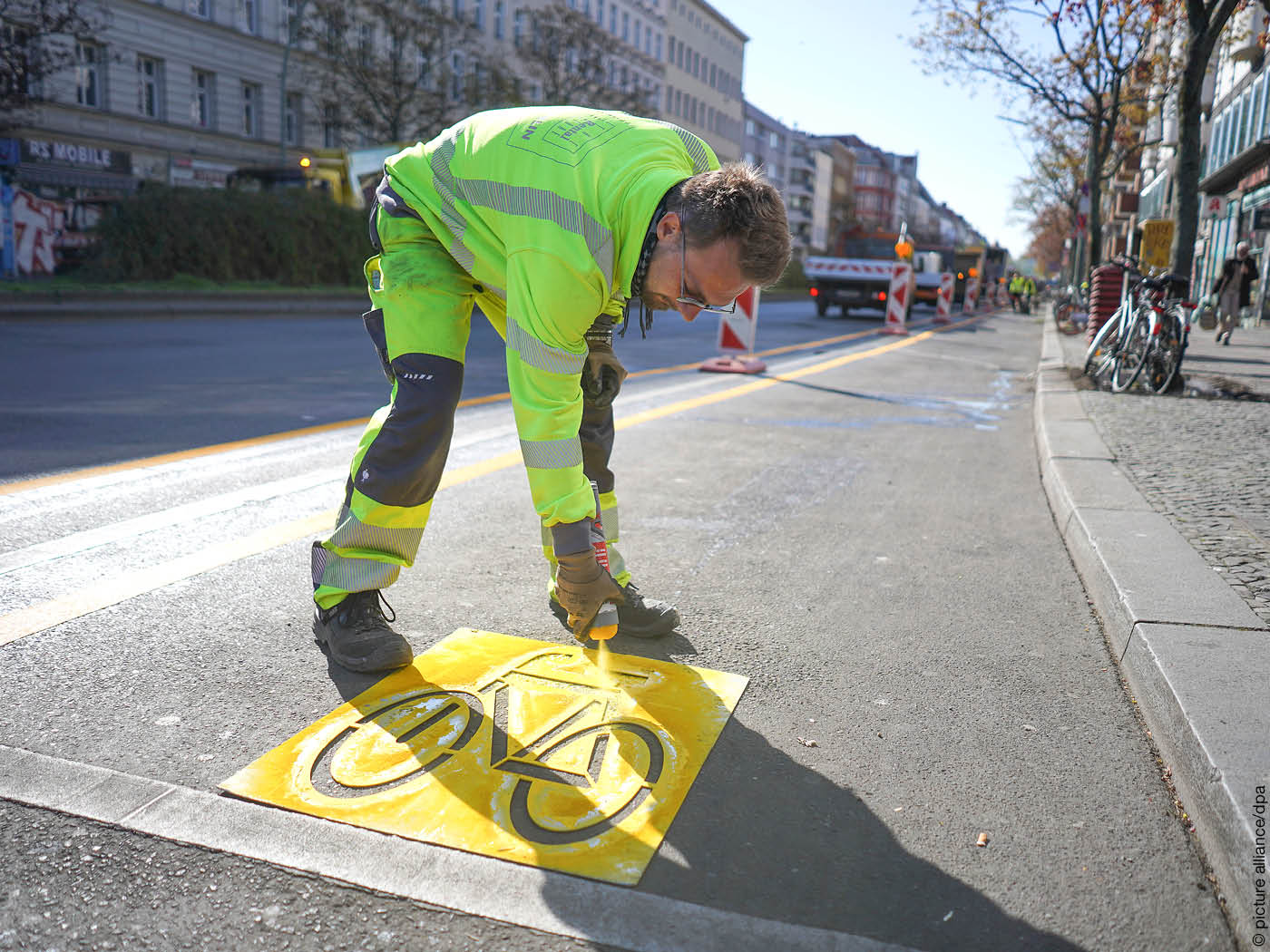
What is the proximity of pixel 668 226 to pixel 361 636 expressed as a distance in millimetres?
1334

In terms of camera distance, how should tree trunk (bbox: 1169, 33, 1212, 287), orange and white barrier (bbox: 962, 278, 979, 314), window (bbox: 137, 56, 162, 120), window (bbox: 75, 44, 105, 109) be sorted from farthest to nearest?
1. orange and white barrier (bbox: 962, 278, 979, 314)
2. window (bbox: 137, 56, 162, 120)
3. window (bbox: 75, 44, 105, 109)
4. tree trunk (bbox: 1169, 33, 1212, 287)

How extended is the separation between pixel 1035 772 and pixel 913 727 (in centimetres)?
30

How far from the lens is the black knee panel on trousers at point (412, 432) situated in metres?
2.66

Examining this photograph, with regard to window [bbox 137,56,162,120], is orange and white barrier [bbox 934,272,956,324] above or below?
below

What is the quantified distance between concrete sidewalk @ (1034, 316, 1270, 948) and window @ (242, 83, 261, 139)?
1369 inches

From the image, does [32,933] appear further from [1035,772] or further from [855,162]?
→ [855,162]

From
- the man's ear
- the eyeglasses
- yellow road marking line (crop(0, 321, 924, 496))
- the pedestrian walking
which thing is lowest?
yellow road marking line (crop(0, 321, 924, 496))

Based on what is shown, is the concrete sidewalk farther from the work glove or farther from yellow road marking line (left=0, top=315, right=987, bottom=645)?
yellow road marking line (left=0, top=315, right=987, bottom=645)

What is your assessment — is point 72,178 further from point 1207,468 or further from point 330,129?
point 1207,468

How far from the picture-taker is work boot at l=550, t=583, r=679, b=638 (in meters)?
3.06

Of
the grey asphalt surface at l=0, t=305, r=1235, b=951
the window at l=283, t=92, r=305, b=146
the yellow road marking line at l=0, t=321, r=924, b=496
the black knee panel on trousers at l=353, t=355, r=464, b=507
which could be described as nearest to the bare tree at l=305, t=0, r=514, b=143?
the window at l=283, t=92, r=305, b=146

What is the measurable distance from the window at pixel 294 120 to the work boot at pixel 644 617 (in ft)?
127

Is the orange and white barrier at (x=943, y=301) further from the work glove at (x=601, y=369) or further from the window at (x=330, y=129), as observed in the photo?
the work glove at (x=601, y=369)

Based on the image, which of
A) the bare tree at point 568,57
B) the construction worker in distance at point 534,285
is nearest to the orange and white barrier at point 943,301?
the bare tree at point 568,57
